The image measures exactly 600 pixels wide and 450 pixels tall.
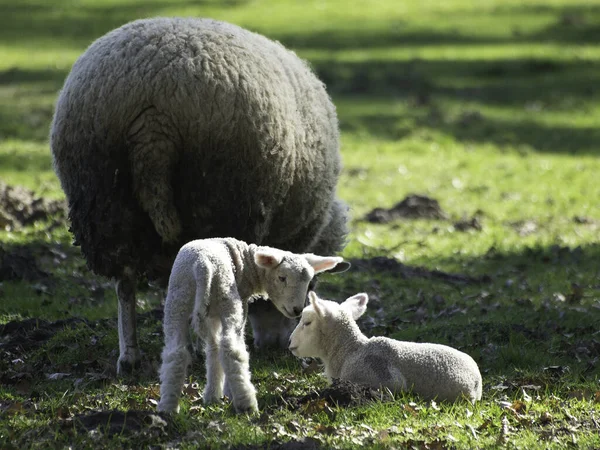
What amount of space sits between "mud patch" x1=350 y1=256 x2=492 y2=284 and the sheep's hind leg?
421cm

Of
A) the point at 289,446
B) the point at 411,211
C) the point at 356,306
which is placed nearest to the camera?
the point at 289,446

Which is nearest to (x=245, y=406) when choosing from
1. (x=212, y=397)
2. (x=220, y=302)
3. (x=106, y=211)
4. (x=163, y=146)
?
(x=212, y=397)

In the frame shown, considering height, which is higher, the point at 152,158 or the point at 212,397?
the point at 152,158

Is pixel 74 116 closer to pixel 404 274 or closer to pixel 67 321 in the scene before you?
pixel 67 321

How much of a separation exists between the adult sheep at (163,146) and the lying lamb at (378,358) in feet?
2.80

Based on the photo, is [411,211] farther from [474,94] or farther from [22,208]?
[474,94]

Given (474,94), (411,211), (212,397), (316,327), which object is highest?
(316,327)

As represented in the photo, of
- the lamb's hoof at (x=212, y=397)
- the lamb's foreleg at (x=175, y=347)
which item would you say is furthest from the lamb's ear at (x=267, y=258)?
the lamb's hoof at (x=212, y=397)

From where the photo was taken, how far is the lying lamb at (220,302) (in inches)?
220

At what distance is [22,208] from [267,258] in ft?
21.8

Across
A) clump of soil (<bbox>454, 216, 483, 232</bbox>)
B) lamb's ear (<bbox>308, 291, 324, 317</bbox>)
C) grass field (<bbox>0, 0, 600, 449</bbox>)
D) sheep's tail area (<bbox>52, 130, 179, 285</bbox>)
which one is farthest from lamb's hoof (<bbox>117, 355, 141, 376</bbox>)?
clump of soil (<bbox>454, 216, 483, 232</bbox>)

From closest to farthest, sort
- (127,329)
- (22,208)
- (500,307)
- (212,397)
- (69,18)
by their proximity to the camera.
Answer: (212,397), (127,329), (500,307), (22,208), (69,18)

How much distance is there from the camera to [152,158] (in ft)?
22.2

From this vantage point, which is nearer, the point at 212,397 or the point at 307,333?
the point at 212,397
